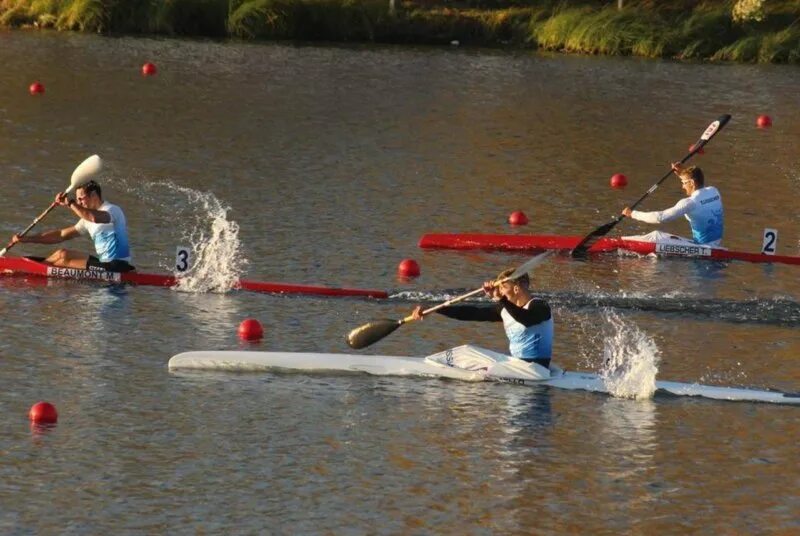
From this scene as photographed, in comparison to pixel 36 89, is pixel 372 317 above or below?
below

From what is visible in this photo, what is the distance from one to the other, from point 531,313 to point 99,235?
649 centimetres

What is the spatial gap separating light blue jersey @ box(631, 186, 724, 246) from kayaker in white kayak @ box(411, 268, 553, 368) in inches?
275

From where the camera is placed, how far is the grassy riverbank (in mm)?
46094

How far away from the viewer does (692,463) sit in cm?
1388

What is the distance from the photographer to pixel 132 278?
19.6 metres

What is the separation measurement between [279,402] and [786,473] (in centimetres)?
481

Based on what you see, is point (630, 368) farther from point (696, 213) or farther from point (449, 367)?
point (696, 213)

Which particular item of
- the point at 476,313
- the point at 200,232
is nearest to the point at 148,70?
the point at 200,232

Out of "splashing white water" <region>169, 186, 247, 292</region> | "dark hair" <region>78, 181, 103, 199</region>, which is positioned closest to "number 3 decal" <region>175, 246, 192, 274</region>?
"splashing white water" <region>169, 186, 247, 292</region>

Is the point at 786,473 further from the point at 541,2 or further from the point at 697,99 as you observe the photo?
the point at 541,2

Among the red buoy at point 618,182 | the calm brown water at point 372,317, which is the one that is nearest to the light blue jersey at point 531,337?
the calm brown water at point 372,317

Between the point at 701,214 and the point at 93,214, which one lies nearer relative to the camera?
the point at 93,214

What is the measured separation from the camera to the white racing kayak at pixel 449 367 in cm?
1579

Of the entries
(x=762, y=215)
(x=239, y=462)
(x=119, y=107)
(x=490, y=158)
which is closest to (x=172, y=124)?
(x=119, y=107)
